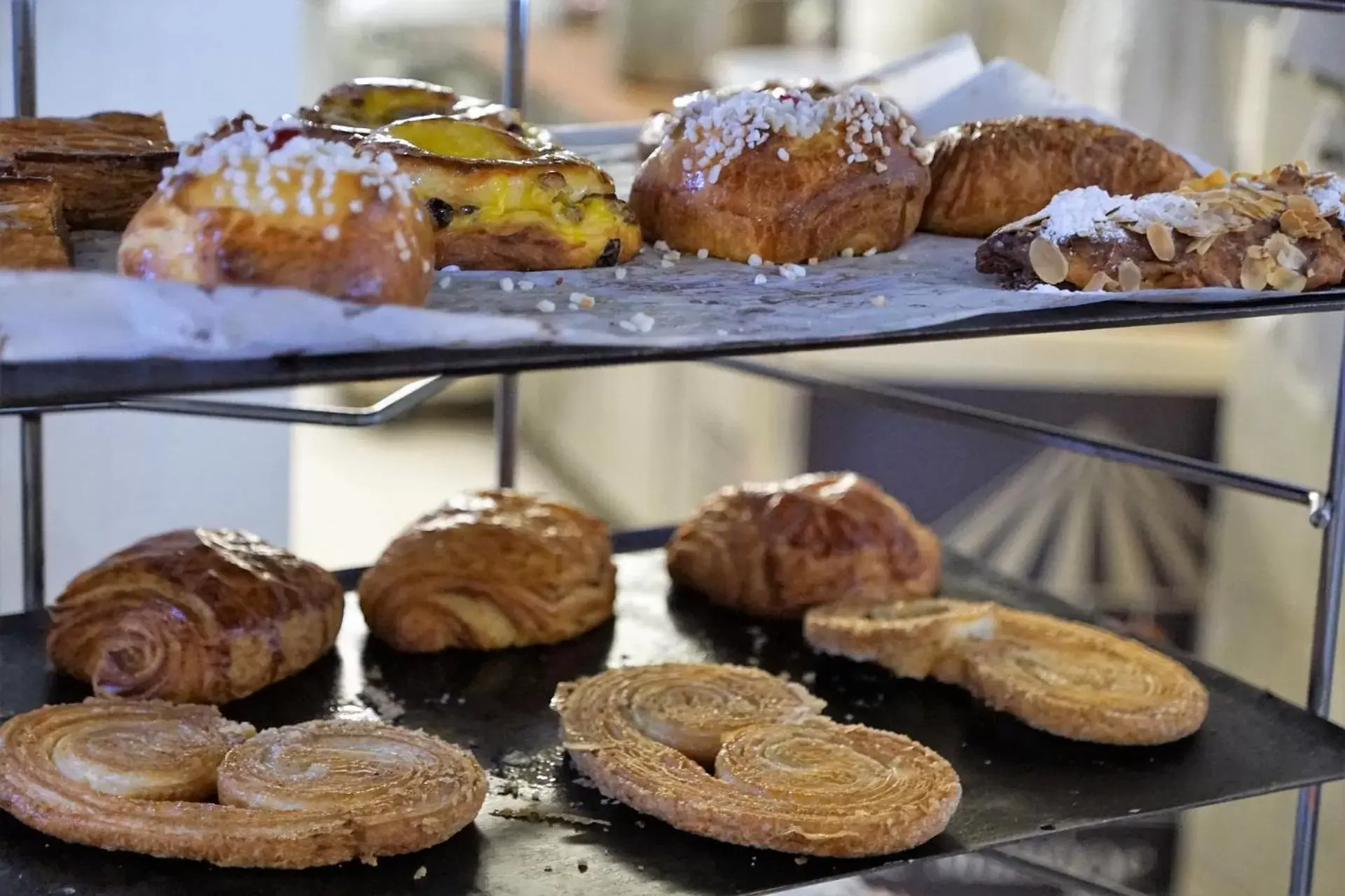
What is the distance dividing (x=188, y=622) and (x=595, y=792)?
12.5 inches

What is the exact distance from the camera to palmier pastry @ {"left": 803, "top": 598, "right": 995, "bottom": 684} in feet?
4.19

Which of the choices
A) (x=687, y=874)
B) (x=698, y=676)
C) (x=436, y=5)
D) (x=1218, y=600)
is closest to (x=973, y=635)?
(x=698, y=676)

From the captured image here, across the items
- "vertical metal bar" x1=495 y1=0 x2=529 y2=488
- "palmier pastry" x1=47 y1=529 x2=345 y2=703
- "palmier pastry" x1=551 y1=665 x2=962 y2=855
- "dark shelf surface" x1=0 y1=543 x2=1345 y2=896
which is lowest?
"dark shelf surface" x1=0 y1=543 x2=1345 y2=896

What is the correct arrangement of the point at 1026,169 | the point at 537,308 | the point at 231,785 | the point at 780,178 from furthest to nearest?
the point at 1026,169
the point at 780,178
the point at 231,785
the point at 537,308

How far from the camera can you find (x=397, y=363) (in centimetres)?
→ 71

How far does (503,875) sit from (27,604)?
23.7 inches

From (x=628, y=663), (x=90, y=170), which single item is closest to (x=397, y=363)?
(x=90, y=170)

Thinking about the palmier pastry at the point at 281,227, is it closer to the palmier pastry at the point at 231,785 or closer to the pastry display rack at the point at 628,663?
the pastry display rack at the point at 628,663

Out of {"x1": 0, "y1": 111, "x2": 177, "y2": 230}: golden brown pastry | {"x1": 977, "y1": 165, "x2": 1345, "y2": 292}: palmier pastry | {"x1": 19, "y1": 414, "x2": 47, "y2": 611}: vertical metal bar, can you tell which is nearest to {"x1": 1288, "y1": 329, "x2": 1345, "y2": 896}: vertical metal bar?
{"x1": 977, "y1": 165, "x2": 1345, "y2": 292}: palmier pastry

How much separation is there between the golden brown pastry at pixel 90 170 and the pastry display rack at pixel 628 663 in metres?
0.13

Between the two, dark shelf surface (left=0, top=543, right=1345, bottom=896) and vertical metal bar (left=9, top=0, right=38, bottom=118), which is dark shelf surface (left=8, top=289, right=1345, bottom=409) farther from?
vertical metal bar (left=9, top=0, right=38, bottom=118)

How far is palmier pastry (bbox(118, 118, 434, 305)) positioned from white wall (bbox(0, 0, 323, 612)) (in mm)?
827

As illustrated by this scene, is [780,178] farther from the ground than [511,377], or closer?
farther from the ground

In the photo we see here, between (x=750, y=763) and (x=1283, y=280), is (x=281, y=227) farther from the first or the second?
(x=1283, y=280)
